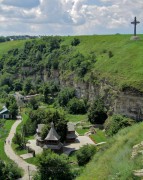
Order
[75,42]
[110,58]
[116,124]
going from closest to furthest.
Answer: [116,124]
[110,58]
[75,42]

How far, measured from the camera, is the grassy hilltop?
52.6 meters

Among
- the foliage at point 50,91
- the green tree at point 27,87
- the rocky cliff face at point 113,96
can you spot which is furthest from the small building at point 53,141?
the green tree at point 27,87

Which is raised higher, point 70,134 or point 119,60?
point 119,60

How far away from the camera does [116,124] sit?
4425 cm

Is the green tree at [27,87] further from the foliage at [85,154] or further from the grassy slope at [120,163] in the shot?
the grassy slope at [120,163]

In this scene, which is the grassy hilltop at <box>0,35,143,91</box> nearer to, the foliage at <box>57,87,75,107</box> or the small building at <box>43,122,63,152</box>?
the foliage at <box>57,87,75,107</box>

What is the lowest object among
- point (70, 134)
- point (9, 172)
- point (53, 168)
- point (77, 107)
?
point (9, 172)

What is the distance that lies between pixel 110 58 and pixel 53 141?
2962cm

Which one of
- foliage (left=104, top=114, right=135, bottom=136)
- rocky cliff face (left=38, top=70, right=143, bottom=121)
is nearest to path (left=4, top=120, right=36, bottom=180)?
foliage (left=104, top=114, right=135, bottom=136)

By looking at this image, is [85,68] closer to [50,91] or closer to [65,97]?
[65,97]

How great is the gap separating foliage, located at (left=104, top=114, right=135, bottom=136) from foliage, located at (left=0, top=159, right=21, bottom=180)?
14.8 m

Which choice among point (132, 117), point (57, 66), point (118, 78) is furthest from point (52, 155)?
point (57, 66)

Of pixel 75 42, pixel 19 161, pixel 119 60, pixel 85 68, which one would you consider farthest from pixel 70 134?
pixel 75 42

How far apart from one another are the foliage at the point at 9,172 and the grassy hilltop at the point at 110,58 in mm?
23393
